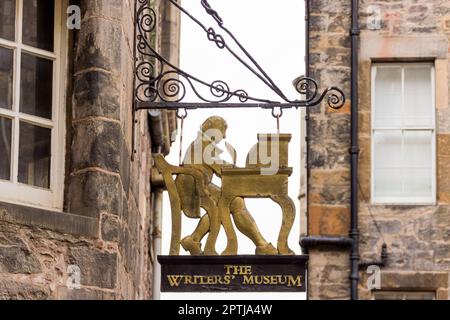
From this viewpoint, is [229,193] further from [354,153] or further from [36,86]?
[354,153]

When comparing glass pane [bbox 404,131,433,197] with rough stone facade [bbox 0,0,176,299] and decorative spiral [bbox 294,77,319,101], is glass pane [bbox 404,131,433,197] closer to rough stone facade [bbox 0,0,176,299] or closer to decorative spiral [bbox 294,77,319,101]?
decorative spiral [bbox 294,77,319,101]

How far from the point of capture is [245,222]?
11797 millimetres

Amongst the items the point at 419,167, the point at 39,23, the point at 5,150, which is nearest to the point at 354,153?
the point at 419,167

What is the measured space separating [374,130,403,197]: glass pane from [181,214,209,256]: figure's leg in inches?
331

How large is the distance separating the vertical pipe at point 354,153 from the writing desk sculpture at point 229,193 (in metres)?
7.60

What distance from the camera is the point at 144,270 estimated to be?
54.2ft

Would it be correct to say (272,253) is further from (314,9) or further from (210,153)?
(314,9)

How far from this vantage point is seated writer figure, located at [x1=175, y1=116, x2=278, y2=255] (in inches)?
460

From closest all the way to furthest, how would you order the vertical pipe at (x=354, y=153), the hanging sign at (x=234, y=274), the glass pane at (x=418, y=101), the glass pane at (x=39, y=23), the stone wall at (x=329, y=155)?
the glass pane at (x=39, y=23)
the hanging sign at (x=234, y=274)
the vertical pipe at (x=354, y=153)
the stone wall at (x=329, y=155)
the glass pane at (x=418, y=101)

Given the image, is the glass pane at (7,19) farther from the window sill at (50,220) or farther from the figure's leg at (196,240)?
the figure's leg at (196,240)

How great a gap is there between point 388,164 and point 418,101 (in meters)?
0.79

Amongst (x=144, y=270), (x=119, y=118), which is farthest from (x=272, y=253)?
(x=144, y=270)

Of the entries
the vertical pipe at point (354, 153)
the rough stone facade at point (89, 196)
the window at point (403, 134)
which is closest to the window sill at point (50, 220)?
the rough stone facade at point (89, 196)

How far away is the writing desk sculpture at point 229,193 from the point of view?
11.6 metres
